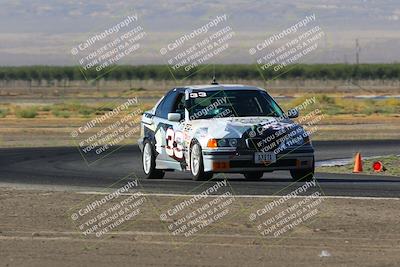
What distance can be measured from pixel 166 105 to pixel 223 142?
240cm

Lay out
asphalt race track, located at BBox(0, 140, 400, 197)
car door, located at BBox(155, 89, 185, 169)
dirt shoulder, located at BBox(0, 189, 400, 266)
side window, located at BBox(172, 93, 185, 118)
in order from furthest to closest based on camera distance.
A: side window, located at BBox(172, 93, 185, 118) → car door, located at BBox(155, 89, 185, 169) → asphalt race track, located at BBox(0, 140, 400, 197) → dirt shoulder, located at BBox(0, 189, 400, 266)

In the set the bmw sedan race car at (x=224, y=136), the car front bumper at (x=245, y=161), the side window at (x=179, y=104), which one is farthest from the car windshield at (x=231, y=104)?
the car front bumper at (x=245, y=161)

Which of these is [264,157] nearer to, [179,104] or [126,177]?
[179,104]

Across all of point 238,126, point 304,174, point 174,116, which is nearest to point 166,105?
point 174,116

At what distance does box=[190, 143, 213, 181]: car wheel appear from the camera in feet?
64.3

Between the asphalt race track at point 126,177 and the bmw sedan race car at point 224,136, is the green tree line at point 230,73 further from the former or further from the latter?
the bmw sedan race car at point 224,136

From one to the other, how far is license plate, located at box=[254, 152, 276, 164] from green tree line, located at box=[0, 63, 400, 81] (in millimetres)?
149348

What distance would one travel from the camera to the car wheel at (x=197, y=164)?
1961 centimetres

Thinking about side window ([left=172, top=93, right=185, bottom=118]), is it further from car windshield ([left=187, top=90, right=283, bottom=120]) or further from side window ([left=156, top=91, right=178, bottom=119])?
car windshield ([left=187, top=90, right=283, bottom=120])

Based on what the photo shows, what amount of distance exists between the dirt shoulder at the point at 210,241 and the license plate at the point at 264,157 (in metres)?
2.97

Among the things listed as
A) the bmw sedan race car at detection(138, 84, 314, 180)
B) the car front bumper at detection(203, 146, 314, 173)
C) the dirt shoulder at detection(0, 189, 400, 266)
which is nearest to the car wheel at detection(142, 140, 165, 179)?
the bmw sedan race car at detection(138, 84, 314, 180)

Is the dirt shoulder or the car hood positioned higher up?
the dirt shoulder

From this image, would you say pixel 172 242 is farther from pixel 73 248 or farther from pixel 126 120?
pixel 126 120

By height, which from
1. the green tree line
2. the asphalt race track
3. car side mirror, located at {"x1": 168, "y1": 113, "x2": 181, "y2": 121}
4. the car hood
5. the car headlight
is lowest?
the green tree line
